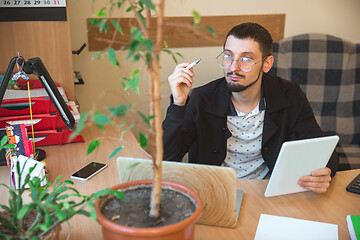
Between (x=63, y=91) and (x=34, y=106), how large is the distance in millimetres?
204

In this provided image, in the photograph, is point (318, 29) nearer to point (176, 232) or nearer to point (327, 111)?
point (327, 111)

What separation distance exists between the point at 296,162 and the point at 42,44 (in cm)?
125

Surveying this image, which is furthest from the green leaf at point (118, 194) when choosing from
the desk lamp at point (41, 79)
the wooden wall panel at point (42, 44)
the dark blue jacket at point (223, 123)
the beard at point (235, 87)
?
the wooden wall panel at point (42, 44)

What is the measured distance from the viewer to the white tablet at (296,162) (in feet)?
4.00

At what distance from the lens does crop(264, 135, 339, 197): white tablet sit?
122 cm

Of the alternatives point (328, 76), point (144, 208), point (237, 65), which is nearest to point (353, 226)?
point (144, 208)

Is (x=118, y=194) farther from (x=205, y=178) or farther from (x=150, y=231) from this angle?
(x=205, y=178)

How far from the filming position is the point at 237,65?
5.74ft

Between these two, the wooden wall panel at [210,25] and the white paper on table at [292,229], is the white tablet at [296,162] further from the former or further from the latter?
the wooden wall panel at [210,25]

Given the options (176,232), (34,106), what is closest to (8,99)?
(34,106)

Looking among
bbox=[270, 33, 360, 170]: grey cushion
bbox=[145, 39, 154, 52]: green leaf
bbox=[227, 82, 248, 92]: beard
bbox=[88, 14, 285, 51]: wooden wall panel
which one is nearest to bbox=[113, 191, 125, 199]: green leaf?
bbox=[145, 39, 154, 52]: green leaf

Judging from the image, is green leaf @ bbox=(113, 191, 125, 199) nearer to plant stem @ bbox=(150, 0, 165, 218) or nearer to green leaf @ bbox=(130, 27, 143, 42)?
plant stem @ bbox=(150, 0, 165, 218)

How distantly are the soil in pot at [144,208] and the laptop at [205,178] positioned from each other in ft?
0.40

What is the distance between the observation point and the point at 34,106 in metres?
1.71
